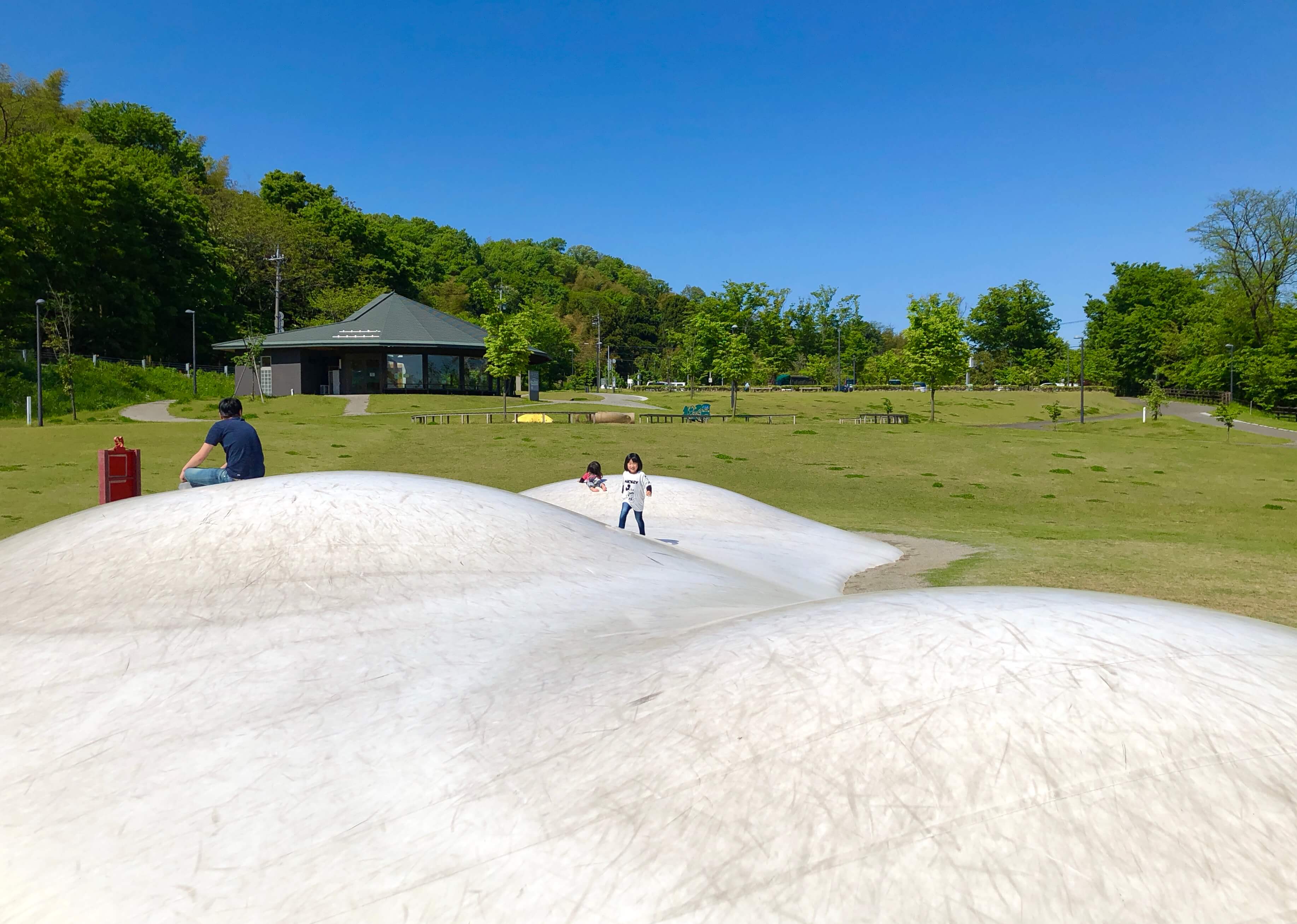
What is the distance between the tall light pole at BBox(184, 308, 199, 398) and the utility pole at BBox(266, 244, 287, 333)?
6249 mm

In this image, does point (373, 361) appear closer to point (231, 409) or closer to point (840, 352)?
point (231, 409)

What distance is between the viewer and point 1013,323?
11006cm

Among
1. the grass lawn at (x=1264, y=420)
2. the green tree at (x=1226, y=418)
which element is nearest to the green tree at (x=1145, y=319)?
the grass lawn at (x=1264, y=420)

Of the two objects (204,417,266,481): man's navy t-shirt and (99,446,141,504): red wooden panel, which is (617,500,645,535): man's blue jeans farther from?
(99,446,141,504): red wooden panel

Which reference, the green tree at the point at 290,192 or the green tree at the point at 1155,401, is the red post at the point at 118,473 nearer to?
the green tree at the point at 1155,401

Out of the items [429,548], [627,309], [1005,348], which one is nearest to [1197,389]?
[1005,348]

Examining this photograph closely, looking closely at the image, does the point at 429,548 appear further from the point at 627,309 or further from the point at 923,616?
the point at 627,309

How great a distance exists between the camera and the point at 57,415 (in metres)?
40.2

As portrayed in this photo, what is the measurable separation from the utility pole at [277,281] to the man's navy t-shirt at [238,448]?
6221cm

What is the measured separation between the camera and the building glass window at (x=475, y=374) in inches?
2340

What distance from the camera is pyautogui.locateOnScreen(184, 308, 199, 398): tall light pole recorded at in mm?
54344

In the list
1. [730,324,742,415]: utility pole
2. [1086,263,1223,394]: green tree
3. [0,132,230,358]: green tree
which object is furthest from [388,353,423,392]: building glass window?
[1086,263,1223,394]: green tree

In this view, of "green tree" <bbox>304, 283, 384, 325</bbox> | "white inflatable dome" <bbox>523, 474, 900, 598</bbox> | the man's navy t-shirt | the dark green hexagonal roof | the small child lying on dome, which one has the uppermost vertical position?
"green tree" <bbox>304, 283, 384, 325</bbox>

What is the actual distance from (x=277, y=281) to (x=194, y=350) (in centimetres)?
2040
